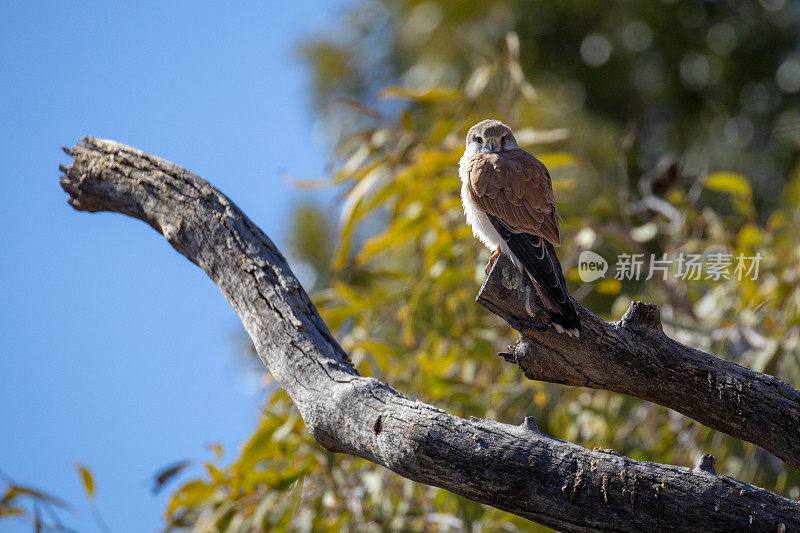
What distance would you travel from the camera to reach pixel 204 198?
78.5 inches

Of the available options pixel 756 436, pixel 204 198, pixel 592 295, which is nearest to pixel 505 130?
pixel 204 198

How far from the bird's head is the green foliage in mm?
916

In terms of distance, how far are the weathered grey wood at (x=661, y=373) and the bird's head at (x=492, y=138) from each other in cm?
84

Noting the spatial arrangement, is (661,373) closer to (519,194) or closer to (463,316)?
(519,194)

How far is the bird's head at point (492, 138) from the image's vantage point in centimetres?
238

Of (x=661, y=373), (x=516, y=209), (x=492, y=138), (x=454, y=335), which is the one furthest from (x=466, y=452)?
(x=454, y=335)

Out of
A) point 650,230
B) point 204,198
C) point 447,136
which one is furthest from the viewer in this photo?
point 447,136

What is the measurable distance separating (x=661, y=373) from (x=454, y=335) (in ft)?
6.83

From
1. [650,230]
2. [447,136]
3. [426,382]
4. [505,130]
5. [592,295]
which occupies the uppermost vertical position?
[592,295]

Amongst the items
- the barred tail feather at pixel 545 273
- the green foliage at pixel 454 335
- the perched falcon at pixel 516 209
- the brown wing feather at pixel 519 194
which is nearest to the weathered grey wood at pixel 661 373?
the barred tail feather at pixel 545 273

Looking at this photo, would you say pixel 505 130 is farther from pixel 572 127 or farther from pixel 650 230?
pixel 572 127

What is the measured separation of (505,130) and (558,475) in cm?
128

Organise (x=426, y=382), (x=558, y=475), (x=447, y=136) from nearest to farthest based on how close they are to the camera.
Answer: (x=558, y=475) < (x=426, y=382) < (x=447, y=136)

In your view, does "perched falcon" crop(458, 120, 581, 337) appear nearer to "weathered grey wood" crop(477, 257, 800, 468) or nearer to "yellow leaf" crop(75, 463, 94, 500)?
"weathered grey wood" crop(477, 257, 800, 468)
